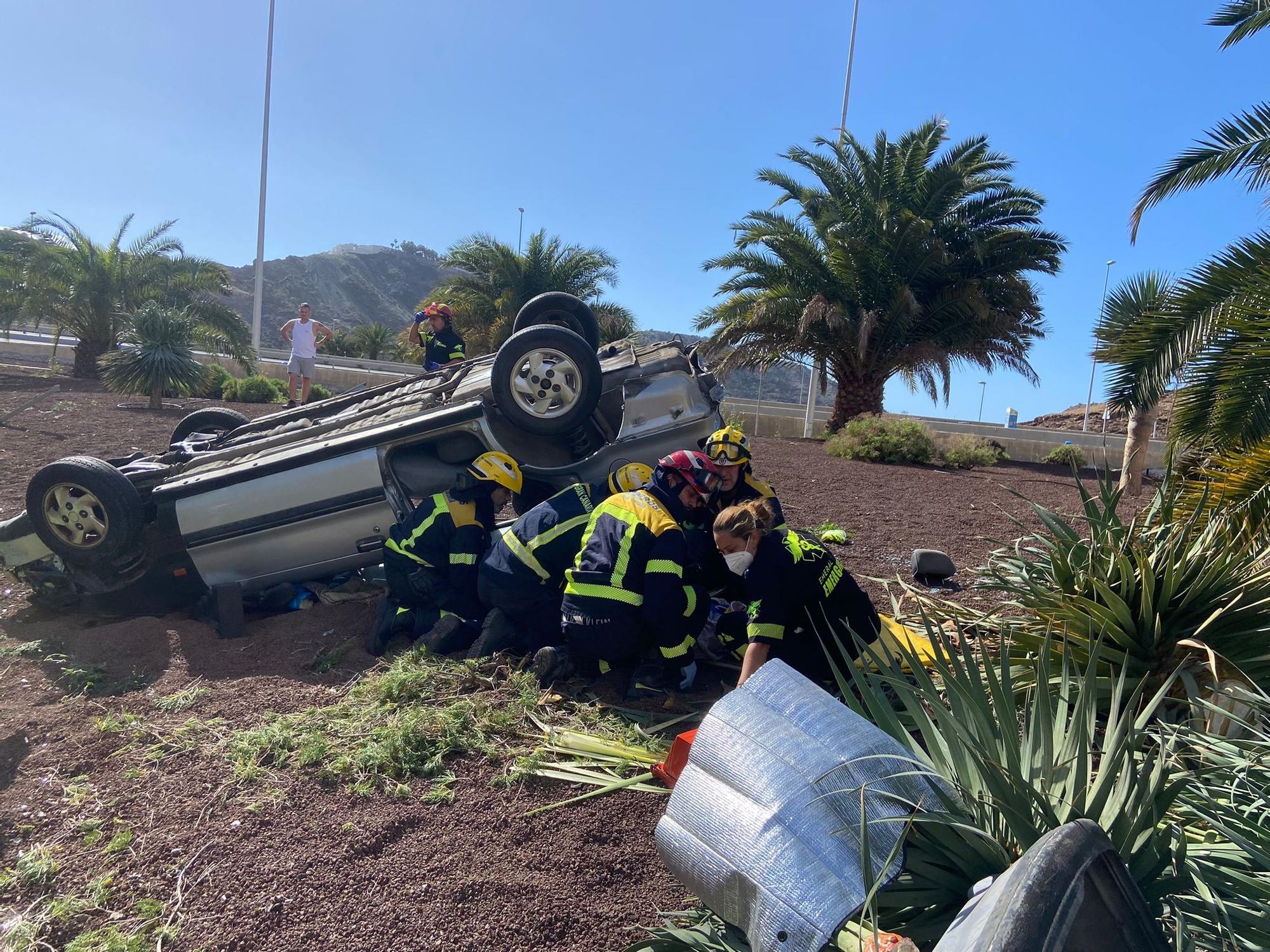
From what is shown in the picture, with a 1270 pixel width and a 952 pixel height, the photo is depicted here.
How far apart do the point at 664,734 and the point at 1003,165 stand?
619 inches

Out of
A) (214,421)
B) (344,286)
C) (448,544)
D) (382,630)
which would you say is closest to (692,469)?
(448,544)

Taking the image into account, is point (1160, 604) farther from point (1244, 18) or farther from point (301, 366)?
point (301, 366)

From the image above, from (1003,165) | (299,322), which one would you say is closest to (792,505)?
(299,322)

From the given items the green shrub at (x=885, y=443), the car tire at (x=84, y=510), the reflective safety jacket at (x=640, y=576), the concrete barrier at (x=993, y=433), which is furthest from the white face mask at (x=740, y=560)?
the concrete barrier at (x=993, y=433)

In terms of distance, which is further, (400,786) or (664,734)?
(664,734)

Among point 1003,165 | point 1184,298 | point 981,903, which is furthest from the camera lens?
point 1003,165

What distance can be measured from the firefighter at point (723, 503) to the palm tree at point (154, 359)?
39.9 ft

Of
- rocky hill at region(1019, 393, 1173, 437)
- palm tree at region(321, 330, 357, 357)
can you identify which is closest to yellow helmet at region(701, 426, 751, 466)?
rocky hill at region(1019, 393, 1173, 437)

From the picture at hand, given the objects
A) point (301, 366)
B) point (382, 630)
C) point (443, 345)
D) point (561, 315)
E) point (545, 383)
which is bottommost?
point (382, 630)

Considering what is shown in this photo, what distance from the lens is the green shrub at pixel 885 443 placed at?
1351cm

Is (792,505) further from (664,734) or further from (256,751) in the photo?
(256,751)

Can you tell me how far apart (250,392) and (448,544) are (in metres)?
13.4

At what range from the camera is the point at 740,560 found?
3617mm

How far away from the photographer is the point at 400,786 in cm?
321
